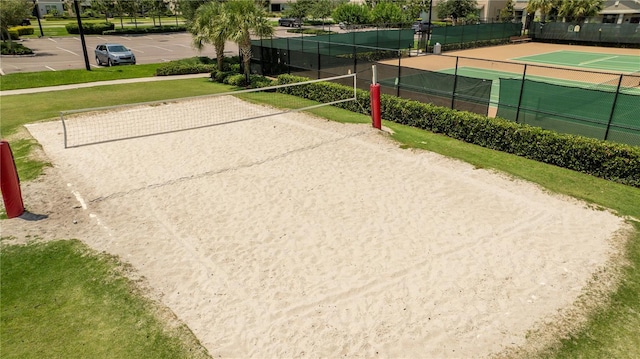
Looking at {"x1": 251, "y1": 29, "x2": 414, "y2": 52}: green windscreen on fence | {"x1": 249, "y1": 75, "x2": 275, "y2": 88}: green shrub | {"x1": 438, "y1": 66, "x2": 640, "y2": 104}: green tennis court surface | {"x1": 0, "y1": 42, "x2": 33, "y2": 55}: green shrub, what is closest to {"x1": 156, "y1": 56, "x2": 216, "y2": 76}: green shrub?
{"x1": 249, "y1": 75, "x2": 275, "y2": 88}: green shrub

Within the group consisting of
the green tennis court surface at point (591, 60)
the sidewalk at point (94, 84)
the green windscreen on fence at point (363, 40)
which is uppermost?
the green windscreen on fence at point (363, 40)

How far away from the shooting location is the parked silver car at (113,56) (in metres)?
29.5

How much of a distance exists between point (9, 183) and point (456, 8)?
58615 mm

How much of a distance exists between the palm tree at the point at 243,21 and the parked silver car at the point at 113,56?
452 inches

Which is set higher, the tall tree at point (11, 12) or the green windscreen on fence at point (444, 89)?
the tall tree at point (11, 12)

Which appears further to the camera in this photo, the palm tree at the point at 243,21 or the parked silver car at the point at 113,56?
the parked silver car at the point at 113,56

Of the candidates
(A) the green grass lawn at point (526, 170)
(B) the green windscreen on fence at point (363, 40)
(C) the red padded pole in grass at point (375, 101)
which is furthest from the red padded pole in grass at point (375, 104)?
(B) the green windscreen on fence at point (363, 40)

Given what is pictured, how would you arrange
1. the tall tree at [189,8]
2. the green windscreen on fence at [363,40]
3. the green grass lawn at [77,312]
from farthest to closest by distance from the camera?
the tall tree at [189,8] < the green windscreen on fence at [363,40] < the green grass lawn at [77,312]

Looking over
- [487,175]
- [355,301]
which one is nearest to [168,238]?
[355,301]

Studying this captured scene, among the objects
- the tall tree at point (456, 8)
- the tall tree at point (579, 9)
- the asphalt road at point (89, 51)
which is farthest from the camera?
the tall tree at point (456, 8)

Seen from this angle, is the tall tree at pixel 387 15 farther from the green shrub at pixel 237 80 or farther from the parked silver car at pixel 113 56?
the green shrub at pixel 237 80

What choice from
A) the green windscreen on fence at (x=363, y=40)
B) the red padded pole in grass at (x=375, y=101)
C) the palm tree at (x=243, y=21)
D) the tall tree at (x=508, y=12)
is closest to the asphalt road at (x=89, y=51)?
the green windscreen on fence at (x=363, y=40)

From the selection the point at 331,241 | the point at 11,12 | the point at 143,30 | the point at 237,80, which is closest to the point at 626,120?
the point at 331,241

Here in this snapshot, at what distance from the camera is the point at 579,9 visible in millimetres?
43406
